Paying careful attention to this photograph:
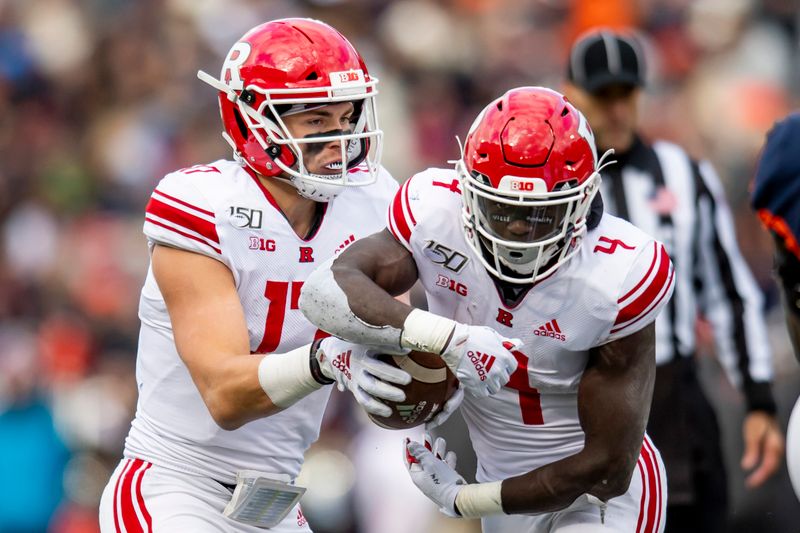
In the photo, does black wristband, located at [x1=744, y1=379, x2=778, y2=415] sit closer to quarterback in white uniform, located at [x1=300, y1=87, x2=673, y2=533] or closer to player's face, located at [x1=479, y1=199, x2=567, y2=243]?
quarterback in white uniform, located at [x1=300, y1=87, x2=673, y2=533]

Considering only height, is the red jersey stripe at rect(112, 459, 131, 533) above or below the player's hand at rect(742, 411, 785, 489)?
above

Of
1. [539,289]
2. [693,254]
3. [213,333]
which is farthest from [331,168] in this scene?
[693,254]

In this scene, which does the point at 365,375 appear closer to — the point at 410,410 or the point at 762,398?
the point at 410,410

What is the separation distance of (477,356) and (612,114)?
2241 mm

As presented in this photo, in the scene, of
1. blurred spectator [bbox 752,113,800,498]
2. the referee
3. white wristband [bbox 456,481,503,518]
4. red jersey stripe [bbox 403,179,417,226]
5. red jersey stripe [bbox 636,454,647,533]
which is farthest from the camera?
the referee

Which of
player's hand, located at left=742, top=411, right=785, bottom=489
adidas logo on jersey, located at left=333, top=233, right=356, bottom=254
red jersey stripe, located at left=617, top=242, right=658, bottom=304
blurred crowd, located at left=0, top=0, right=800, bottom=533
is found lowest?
blurred crowd, located at left=0, top=0, right=800, bottom=533

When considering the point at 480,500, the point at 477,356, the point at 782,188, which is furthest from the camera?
the point at 480,500

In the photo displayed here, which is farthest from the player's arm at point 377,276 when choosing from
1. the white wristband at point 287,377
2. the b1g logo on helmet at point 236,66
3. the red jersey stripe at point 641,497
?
the red jersey stripe at point 641,497

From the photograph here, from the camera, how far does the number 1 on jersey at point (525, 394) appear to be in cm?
366

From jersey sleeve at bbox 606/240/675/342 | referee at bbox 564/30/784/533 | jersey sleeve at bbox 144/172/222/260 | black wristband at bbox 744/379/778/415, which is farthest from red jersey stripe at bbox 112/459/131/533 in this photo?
black wristband at bbox 744/379/778/415

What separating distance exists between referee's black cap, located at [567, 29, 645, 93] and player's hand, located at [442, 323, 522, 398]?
7.33 feet

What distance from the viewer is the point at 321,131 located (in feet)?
12.8

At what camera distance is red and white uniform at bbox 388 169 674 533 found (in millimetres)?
3512

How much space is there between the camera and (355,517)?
7.07 m
